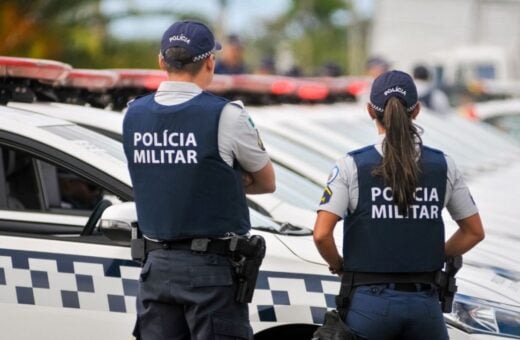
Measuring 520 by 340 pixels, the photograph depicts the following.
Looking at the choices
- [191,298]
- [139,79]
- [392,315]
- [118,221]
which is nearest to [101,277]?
[118,221]

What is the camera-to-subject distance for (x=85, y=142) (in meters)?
4.71

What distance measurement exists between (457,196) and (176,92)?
99 centimetres

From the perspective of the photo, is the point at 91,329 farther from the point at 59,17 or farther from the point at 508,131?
the point at 508,131

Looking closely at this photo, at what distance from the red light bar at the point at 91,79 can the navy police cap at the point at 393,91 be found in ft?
7.09

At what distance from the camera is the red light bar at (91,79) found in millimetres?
5857

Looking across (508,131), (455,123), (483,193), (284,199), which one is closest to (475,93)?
(508,131)

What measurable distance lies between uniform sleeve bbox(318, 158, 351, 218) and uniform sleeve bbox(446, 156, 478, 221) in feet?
1.15

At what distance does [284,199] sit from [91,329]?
1290 mm

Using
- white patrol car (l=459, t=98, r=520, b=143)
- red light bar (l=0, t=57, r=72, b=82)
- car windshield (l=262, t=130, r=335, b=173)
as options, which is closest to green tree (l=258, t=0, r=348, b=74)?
white patrol car (l=459, t=98, r=520, b=143)

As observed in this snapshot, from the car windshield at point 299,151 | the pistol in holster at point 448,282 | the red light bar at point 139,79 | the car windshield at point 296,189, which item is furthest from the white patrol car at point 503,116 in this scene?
the pistol in holster at point 448,282

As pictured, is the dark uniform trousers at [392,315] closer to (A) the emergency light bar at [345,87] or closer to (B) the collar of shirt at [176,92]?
(B) the collar of shirt at [176,92]

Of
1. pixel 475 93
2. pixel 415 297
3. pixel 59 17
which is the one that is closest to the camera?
pixel 415 297

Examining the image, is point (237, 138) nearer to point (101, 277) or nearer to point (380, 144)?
point (380, 144)

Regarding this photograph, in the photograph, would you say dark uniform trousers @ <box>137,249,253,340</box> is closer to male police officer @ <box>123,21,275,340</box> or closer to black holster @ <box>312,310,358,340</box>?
male police officer @ <box>123,21,275,340</box>
